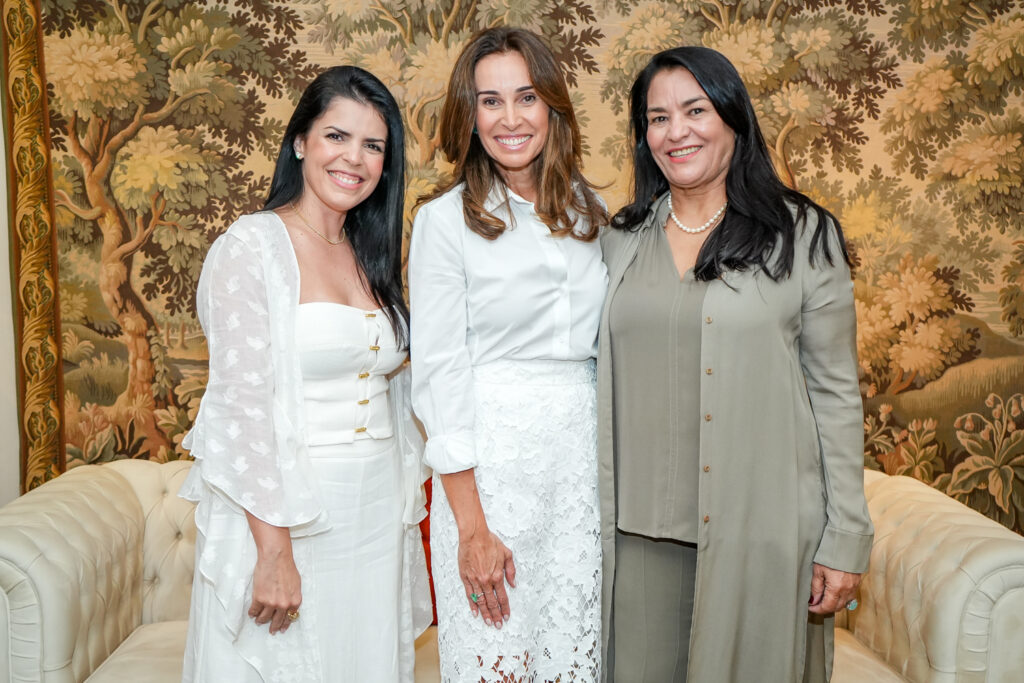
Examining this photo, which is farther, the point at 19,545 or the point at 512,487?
the point at 19,545

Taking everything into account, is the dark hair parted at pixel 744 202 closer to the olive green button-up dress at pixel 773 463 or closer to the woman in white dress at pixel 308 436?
the olive green button-up dress at pixel 773 463

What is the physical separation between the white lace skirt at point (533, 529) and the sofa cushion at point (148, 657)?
102 centimetres

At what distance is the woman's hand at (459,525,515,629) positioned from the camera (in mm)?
1769

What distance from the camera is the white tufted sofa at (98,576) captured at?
212 centimetres

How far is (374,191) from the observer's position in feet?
7.00

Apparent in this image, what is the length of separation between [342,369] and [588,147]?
1.55 m

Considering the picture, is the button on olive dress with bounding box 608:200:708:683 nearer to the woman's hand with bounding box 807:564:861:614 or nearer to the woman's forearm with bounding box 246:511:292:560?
the woman's hand with bounding box 807:564:861:614

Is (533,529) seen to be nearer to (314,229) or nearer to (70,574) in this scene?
(314,229)

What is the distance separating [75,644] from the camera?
2242 millimetres

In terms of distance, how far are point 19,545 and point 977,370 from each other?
313 centimetres

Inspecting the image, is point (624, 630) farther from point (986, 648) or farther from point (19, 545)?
point (19, 545)

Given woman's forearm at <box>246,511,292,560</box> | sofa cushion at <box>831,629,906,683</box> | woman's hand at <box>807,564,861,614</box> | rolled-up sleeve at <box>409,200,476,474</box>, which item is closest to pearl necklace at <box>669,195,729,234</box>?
rolled-up sleeve at <box>409,200,476,474</box>

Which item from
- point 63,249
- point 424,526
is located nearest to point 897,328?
point 424,526

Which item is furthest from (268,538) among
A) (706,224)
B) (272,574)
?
(706,224)
